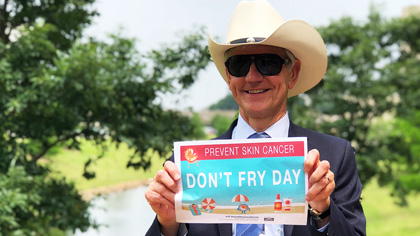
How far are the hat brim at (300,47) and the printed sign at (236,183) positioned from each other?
0.49 meters

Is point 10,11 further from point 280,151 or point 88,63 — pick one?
point 280,151

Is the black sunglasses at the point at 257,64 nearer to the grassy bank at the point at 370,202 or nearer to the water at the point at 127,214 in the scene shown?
the water at the point at 127,214

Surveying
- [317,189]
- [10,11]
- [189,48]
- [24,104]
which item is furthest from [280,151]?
[10,11]

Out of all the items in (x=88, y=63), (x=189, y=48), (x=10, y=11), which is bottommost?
(x=88, y=63)

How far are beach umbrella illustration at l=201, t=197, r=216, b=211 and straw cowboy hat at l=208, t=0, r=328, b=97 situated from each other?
66 cm

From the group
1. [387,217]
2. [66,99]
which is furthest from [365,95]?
[387,217]

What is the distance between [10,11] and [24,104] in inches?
92.7

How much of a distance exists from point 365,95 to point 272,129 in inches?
514

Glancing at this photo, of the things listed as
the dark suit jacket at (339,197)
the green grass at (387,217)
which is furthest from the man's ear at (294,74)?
the green grass at (387,217)

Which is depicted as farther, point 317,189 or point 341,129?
point 341,129

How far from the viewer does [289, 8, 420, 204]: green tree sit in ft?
47.4

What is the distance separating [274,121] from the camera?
2.30 meters

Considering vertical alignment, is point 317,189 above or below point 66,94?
A: below

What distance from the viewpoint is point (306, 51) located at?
7.90ft
